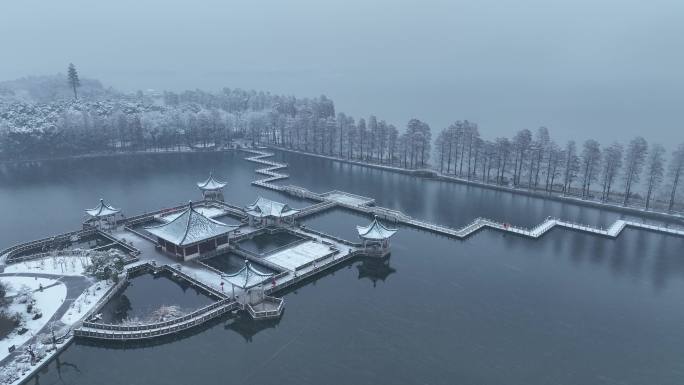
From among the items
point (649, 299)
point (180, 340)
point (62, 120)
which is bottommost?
point (180, 340)

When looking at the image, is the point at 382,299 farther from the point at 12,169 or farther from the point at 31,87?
the point at 31,87

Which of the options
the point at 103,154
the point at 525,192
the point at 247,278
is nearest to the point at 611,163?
the point at 525,192

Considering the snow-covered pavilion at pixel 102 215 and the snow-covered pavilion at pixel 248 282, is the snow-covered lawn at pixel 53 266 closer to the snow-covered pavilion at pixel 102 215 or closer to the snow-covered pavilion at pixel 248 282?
the snow-covered pavilion at pixel 102 215

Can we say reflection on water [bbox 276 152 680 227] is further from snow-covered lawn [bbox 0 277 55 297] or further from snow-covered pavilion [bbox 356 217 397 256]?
snow-covered lawn [bbox 0 277 55 297]

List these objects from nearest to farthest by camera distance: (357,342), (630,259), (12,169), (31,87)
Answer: (357,342)
(630,259)
(12,169)
(31,87)

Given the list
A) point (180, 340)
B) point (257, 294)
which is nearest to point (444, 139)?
point (257, 294)

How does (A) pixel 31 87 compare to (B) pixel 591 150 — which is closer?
(B) pixel 591 150

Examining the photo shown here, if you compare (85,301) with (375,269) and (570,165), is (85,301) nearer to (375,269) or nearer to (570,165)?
(375,269)


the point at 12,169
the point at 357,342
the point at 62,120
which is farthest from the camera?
the point at 62,120

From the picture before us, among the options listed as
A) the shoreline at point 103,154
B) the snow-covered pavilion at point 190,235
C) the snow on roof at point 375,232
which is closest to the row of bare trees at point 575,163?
the snow on roof at point 375,232
